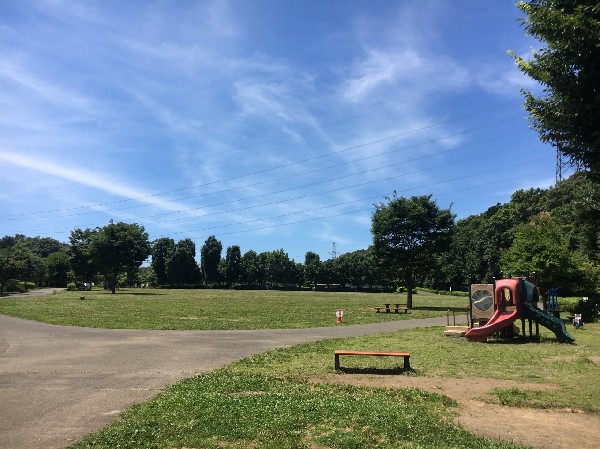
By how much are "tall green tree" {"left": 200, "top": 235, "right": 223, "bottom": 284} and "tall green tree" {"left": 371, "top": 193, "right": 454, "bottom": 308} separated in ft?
309

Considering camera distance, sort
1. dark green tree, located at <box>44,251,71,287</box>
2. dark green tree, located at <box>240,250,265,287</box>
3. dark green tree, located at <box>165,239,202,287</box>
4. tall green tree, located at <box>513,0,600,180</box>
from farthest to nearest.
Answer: dark green tree, located at <box>240,250,265,287</box>, dark green tree, located at <box>165,239,202,287</box>, dark green tree, located at <box>44,251,71,287</box>, tall green tree, located at <box>513,0,600,180</box>

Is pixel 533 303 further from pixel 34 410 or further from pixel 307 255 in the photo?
pixel 307 255

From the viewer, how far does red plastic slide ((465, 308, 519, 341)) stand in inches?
754

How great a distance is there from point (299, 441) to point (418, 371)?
6562mm

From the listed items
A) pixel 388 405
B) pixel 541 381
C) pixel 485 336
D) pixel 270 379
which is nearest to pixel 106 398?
pixel 270 379

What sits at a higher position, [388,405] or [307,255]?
[307,255]

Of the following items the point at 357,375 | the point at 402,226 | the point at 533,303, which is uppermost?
the point at 402,226

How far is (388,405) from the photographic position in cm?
834

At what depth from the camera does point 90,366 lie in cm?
1267

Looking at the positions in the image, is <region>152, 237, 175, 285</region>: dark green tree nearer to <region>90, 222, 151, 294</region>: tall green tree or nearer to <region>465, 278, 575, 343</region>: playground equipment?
<region>90, 222, 151, 294</region>: tall green tree

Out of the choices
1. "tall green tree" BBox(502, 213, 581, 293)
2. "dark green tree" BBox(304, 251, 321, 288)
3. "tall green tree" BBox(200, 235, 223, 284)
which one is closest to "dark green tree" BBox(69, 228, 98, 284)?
"tall green tree" BBox(200, 235, 223, 284)

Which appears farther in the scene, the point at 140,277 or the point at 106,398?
the point at 140,277

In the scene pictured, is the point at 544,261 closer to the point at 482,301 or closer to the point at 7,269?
the point at 482,301

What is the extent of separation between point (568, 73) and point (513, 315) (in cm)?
1496
